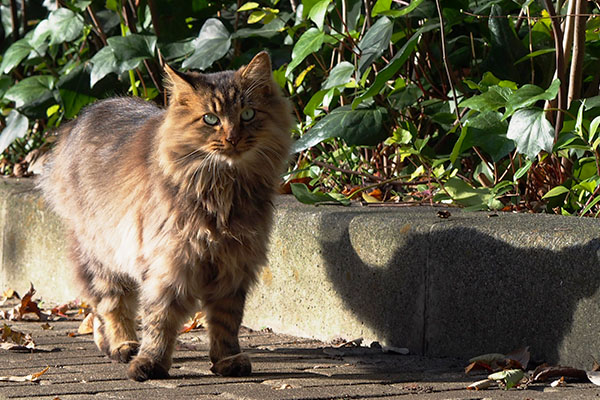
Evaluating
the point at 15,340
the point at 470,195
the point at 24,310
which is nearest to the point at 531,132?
the point at 470,195

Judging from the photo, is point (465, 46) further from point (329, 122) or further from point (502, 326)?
point (502, 326)

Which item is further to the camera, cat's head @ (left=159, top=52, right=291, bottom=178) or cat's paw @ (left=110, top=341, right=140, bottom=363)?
cat's paw @ (left=110, top=341, right=140, bottom=363)

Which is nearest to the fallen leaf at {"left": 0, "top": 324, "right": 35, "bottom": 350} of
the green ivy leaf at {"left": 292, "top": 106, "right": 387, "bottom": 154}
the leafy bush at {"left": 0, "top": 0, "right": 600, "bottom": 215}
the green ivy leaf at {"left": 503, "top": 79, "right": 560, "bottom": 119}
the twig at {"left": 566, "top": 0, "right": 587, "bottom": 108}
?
the leafy bush at {"left": 0, "top": 0, "right": 600, "bottom": 215}

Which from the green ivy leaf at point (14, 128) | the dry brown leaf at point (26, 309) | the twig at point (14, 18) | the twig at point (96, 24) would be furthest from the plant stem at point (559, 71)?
the twig at point (14, 18)

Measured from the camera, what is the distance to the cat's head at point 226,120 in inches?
132

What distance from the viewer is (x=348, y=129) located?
441cm

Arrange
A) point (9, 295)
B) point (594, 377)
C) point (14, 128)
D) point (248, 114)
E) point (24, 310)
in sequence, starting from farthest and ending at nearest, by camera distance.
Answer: point (14, 128), point (9, 295), point (24, 310), point (248, 114), point (594, 377)

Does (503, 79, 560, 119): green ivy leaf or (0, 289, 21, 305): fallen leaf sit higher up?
Result: (503, 79, 560, 119): green ivy leaf

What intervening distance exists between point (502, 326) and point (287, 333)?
1.18m

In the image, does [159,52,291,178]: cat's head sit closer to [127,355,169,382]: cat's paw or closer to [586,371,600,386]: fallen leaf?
[127,355,169,382]: cat's paw

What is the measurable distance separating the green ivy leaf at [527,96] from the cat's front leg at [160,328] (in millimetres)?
1475

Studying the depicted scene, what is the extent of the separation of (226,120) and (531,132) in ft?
3.88

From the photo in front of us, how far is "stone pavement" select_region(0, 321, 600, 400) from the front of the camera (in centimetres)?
297

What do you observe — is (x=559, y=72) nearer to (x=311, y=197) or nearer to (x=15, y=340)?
(x=311, y=197)
